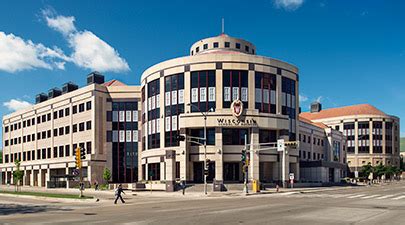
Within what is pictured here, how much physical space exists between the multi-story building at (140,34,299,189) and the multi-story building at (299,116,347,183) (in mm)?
11455

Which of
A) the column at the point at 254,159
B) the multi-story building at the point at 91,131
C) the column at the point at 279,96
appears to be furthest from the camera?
the multi-story building at the point at 91,131

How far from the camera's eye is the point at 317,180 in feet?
285

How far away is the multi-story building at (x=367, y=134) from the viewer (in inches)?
5782

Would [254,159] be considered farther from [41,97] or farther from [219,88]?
[41,97]

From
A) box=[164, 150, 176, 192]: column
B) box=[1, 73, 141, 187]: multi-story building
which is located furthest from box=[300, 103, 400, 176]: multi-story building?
box=[164, 150, 176, 192]: column

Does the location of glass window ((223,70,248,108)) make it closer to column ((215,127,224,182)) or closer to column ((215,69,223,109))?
column ((215,69,223,109))

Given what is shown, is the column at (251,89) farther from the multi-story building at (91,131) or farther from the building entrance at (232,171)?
the multi-story building at (91,131)

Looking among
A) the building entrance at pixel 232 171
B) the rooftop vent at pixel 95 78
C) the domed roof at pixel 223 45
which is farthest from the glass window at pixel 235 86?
the rooftop vent at pixel 95 78

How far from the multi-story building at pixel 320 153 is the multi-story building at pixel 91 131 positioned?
35.3m

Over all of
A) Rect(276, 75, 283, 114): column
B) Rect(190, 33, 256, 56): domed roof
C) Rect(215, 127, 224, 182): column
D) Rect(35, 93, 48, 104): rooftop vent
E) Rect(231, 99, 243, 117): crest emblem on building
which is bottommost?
Rect(215, 127, 224, 182): column

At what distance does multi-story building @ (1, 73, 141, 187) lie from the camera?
8450 centimetres

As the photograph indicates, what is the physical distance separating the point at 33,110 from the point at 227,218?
9280 cm

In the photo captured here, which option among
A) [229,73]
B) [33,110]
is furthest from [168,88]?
[33,110]

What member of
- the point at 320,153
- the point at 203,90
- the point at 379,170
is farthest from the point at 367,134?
the point at 203,90
